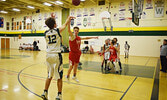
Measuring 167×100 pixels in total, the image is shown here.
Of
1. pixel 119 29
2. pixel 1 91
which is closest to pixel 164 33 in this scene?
pixel 119 29

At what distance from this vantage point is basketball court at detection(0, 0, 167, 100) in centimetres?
324

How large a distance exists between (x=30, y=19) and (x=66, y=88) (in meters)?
19.4

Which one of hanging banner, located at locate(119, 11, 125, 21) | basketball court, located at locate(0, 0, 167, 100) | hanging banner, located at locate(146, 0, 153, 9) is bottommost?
basketball court, located at locate(0, 0, 167, 100)

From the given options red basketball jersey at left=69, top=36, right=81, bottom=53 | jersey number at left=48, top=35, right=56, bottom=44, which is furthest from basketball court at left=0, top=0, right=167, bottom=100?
jersey number at left=48, top=35, right=56, bottom=44

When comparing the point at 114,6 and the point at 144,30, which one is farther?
the point at 114,6

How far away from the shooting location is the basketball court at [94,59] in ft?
10.6

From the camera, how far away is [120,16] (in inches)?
551

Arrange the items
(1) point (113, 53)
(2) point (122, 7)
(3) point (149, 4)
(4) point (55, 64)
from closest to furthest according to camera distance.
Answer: (4) point (55, 64), (1) point (113, 53), (3) point (149, 4), (2) point (122, 7)

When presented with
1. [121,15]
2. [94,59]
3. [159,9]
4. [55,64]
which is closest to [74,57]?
[55,64]

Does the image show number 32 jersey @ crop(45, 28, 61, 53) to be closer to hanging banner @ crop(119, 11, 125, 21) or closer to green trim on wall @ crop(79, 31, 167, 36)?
green trim on wall @ crop(79, 31, 167, 36)

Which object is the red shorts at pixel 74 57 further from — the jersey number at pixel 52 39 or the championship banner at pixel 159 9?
the championship banner at pixel 159 9

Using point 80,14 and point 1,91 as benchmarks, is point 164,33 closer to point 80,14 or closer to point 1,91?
point 80,14

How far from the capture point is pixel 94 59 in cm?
1005

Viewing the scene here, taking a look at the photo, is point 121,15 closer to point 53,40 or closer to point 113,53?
point 113,53
